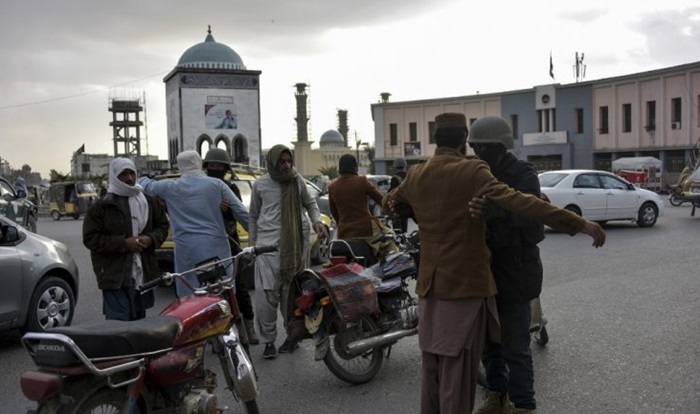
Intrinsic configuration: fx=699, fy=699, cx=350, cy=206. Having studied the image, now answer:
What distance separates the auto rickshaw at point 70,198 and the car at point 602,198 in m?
25.9

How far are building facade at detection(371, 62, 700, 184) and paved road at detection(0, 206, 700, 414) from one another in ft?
104

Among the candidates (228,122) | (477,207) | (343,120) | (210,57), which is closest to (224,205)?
(477,207)

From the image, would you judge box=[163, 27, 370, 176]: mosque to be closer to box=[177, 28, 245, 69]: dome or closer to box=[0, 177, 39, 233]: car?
box=[177, 28, 245, 69]: dome

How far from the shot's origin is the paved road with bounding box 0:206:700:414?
16.2 ft

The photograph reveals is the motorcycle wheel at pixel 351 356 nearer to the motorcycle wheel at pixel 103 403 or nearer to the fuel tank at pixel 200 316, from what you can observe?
the fuel tank at pixel 200 316

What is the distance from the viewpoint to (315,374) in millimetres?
5754

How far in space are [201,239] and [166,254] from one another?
4.18 metres

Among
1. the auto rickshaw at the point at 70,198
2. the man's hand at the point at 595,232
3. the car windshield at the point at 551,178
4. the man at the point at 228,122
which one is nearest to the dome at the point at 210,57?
the man at the point at 228,122

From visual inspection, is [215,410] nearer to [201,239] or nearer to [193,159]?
[201,239]

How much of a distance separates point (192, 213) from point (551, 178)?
46.7ft

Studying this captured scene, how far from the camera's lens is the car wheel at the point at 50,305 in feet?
22.6

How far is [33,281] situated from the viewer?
22.6 ft

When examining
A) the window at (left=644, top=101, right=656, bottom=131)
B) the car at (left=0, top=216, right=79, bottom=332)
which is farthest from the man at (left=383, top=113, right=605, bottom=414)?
the window at (left=644, top=101, right=656, bottom=131)

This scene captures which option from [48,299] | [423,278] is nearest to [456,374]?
[423,278]
